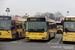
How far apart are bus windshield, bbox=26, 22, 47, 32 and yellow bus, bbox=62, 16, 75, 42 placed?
7.43 feet

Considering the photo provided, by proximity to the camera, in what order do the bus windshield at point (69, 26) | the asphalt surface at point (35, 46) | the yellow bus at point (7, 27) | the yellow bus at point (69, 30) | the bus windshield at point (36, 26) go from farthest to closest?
the yellow bus at point (7, 27), the bus windshield at point (36, 26), the bus windshield at point (69, 26), the yellow bus at point (69, 30), the asphalt surface at point (35, 46)

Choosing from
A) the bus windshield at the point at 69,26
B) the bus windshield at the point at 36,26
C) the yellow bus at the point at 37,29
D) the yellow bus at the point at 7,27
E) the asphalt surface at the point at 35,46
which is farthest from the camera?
the yellow bus at the point at 7,27

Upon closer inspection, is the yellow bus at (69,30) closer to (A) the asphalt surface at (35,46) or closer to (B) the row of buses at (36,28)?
(B) the row of buses at (36,28)

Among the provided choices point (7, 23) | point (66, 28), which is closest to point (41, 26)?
point (66, 28)

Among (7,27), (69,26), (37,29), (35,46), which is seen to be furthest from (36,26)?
(35,46)

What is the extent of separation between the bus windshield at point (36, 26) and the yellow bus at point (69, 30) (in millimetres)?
2264

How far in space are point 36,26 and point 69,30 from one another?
352cm

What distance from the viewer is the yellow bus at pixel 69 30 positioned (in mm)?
14805

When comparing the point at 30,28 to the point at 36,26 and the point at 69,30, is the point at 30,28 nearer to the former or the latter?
the point at 36,26

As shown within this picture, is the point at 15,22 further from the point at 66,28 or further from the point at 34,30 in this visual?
the point at 66,28

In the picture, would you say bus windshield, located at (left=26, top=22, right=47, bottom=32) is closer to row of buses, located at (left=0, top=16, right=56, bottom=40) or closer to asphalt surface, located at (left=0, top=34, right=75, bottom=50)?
row of buses, located at (left=0, top=16, right=56, bottom=40)

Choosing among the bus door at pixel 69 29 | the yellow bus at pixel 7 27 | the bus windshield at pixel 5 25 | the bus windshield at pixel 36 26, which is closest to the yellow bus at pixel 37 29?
the bus windshield at pixel 36 26

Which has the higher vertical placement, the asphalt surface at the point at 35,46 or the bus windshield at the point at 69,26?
the bus windshield at the point at 69,26

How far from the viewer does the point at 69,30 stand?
15.0 metres
